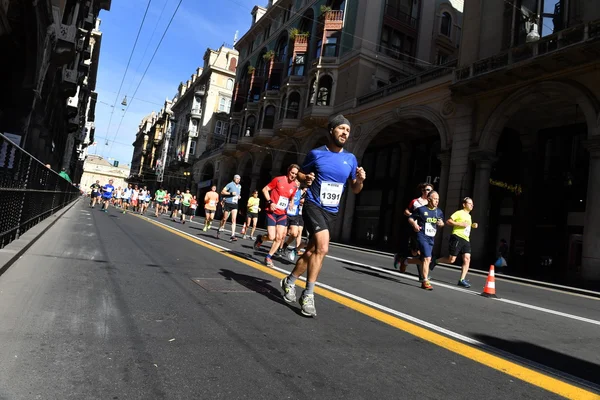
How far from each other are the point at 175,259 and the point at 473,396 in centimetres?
521

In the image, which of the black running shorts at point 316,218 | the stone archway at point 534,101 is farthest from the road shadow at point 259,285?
the stone archway at point 534,101

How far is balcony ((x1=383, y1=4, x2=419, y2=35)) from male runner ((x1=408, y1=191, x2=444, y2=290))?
21847 mm

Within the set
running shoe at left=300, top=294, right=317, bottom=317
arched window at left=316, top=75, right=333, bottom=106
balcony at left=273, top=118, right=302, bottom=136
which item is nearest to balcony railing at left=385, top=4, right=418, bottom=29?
arched window at left=316, top=75, right=333, bottom=106

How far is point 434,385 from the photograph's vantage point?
2326 mm

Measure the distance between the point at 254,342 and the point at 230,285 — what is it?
197cm

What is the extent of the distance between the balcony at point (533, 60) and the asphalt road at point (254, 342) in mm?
11291

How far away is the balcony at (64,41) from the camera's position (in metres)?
16.3

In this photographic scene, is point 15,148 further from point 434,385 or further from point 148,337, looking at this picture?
point 434,385

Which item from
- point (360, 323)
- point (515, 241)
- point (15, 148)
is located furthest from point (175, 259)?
point (515, 241)

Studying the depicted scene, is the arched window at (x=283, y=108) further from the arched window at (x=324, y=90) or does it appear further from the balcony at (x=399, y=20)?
the balcony at (x=399, y=20)

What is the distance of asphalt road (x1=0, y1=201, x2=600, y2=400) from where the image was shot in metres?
2.10

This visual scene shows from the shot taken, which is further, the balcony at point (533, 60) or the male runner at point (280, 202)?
the balcony at point (533, 60)

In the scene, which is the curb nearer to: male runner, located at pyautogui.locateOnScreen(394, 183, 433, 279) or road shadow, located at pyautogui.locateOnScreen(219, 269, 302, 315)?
road shadow, located at pyautogui.locateOnScreen(219, 269, 302, 315)

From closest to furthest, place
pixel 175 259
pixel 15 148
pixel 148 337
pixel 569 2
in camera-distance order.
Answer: pixel 148 337 → pixel 15 148 → pixel 175 259 → pixel 569 2
